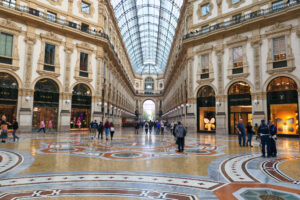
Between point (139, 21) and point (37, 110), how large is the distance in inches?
1470

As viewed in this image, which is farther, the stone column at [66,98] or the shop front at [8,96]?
the stone column at [66,98]

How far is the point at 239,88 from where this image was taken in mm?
20625

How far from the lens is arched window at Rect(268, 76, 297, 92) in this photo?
17438 mm

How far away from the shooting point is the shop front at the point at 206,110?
73.3 ft

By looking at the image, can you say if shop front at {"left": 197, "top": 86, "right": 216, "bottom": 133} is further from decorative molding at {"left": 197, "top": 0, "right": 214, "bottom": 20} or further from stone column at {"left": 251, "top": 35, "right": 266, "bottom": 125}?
decorative molding at {"left": 197, "top": 0, "right": 214, "bottom": 20}

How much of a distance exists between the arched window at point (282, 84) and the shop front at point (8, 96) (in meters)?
25.3

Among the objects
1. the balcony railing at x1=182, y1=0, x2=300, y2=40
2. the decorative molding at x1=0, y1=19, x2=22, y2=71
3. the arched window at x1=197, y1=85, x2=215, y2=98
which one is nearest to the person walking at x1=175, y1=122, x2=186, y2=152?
the arched window at x1=197, y1=85, x2=215, y2=98

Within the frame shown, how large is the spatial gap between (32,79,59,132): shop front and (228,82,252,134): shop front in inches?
771

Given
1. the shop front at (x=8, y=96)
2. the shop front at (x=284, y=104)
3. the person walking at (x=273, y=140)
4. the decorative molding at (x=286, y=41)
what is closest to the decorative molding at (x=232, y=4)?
the decorative molding at (x=286, y=41)

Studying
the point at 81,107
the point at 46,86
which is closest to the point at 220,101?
the point at 81,107

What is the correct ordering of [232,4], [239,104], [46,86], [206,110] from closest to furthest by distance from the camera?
[239,104] → [46,86] → [232,4] → [206,110]

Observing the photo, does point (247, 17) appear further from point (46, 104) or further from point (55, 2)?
point (46, 104)

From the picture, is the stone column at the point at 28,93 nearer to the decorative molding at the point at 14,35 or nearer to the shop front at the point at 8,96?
the shop front at the point at 8,96

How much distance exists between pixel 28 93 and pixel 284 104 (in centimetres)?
2523
